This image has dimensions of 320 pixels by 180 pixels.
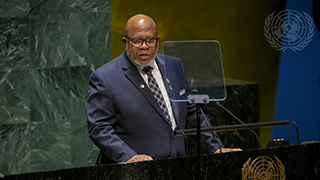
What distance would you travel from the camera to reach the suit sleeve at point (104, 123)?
309cm

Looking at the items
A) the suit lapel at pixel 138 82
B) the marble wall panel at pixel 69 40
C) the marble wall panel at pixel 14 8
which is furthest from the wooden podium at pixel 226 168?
the marble wall panel at pixel 14 8

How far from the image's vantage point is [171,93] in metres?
2.88

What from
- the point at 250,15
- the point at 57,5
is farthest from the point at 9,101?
the point at 250,15

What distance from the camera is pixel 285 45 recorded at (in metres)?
5.42

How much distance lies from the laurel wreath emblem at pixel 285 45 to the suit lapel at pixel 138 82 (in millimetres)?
2444

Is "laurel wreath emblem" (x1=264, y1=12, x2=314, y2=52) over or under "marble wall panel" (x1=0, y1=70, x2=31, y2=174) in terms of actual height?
over

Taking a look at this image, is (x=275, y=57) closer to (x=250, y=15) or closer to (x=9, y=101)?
(x=250, y=15)

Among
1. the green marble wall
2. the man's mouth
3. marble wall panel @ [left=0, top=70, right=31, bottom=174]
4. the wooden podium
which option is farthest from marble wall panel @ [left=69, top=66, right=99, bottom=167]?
the wooden podium

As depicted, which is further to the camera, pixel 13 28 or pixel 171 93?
pixel 13 28

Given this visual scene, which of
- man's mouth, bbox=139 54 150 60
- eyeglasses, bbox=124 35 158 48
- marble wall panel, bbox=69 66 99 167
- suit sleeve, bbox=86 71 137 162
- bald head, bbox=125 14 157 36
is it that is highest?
bald head, bbox=125 14 157 36

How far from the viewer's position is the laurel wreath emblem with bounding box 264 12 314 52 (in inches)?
209

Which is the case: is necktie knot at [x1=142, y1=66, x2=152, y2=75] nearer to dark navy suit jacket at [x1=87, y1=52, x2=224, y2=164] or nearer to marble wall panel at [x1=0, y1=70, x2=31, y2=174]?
dark navy suit jacket at [x1=87, y1=52, x2=224, y2=164]

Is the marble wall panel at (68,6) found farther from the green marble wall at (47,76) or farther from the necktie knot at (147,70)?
the necktie knot at (147,70)

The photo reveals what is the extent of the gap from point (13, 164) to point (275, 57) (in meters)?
2.62
